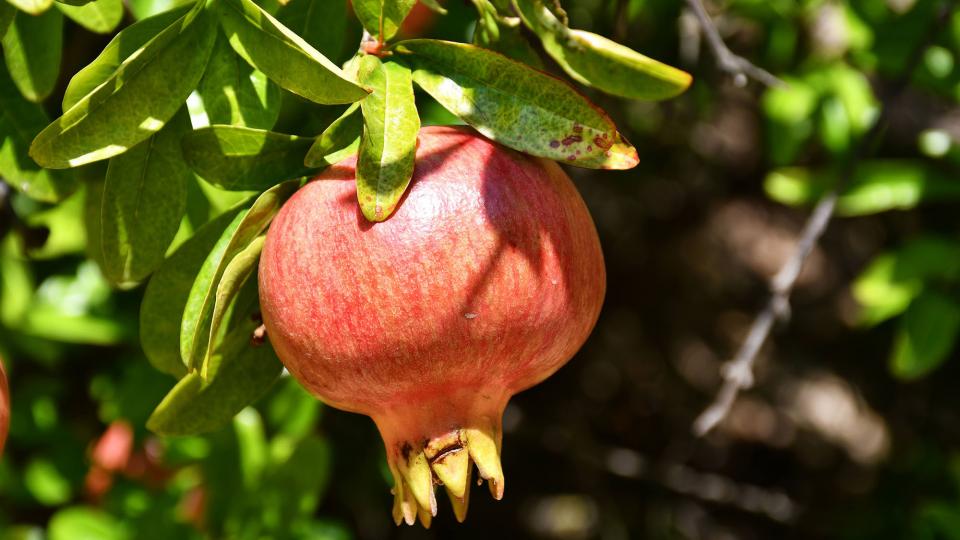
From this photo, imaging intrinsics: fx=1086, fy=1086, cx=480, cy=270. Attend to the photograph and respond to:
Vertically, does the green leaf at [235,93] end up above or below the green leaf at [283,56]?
below

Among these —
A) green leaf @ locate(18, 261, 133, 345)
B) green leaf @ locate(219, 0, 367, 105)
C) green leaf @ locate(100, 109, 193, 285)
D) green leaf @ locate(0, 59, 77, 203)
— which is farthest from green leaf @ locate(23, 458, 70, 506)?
green leaf @ locate(219, 0, 367, 105)

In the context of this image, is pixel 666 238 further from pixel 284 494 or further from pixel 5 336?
pixel 5 336

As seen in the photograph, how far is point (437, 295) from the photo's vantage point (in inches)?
33.2

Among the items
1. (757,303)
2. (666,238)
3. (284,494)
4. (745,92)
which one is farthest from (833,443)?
(284,494)

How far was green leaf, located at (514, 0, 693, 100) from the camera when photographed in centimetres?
91

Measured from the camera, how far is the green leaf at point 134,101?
0.89 meters

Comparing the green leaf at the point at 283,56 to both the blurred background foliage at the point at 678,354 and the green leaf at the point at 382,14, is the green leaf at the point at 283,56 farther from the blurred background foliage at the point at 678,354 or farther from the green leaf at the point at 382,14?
the blurred background foliage at the point at 678,354

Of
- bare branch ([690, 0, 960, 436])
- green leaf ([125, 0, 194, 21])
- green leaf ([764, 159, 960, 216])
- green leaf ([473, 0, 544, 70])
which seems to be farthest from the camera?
green leaf ([764, 159, 960, 216])

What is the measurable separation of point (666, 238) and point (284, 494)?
4.87ft

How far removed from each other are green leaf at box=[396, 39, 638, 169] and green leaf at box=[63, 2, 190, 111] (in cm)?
24

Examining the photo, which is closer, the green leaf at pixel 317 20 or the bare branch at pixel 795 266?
the green leaf at pixel 317 20

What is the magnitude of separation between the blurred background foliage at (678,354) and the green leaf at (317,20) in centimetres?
7

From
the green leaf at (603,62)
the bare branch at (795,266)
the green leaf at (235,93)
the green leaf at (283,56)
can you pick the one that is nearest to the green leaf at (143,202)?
the green leaf at (235,93)

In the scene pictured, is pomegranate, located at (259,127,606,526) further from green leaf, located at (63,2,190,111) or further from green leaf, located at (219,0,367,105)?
green leaf, located at (63,2,190,111)
